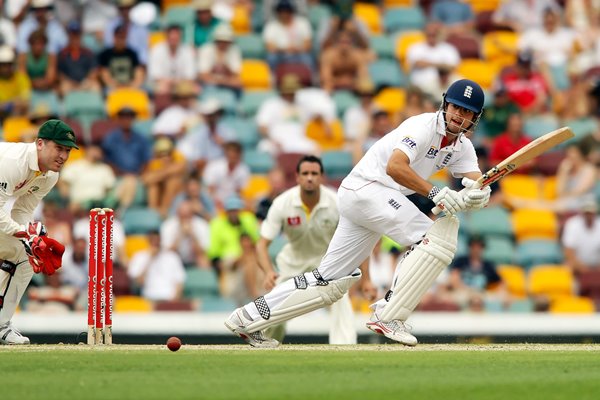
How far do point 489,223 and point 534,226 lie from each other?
454 mm

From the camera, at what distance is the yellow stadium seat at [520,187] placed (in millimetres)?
12688

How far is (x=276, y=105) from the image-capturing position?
13148 mm

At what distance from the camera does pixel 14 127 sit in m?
13.0

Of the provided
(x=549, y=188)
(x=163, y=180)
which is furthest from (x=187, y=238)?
(x=549, y=188)

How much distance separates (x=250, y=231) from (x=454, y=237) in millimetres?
4646

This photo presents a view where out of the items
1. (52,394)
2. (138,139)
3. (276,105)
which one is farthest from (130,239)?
(52,394)

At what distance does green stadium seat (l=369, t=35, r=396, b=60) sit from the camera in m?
14.2

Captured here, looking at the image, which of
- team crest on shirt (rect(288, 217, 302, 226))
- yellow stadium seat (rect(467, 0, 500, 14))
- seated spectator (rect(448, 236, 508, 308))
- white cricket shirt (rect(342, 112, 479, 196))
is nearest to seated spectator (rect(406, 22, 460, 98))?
yellow stadium seat (rect(467, 0, 500, 14))

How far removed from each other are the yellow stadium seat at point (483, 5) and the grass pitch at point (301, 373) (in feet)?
25.9

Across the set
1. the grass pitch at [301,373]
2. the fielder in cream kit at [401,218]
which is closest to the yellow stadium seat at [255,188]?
the fielder in cream kit at [401,218]

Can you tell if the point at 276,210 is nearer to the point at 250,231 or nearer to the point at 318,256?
the point at 318,256

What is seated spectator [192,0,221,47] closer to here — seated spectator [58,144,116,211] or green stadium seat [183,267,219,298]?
seated spectator [58,144,116,211]

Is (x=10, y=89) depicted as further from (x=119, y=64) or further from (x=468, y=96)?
(x=468, y=96)

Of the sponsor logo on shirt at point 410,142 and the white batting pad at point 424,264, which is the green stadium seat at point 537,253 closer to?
the white batting pad at point 424,264
